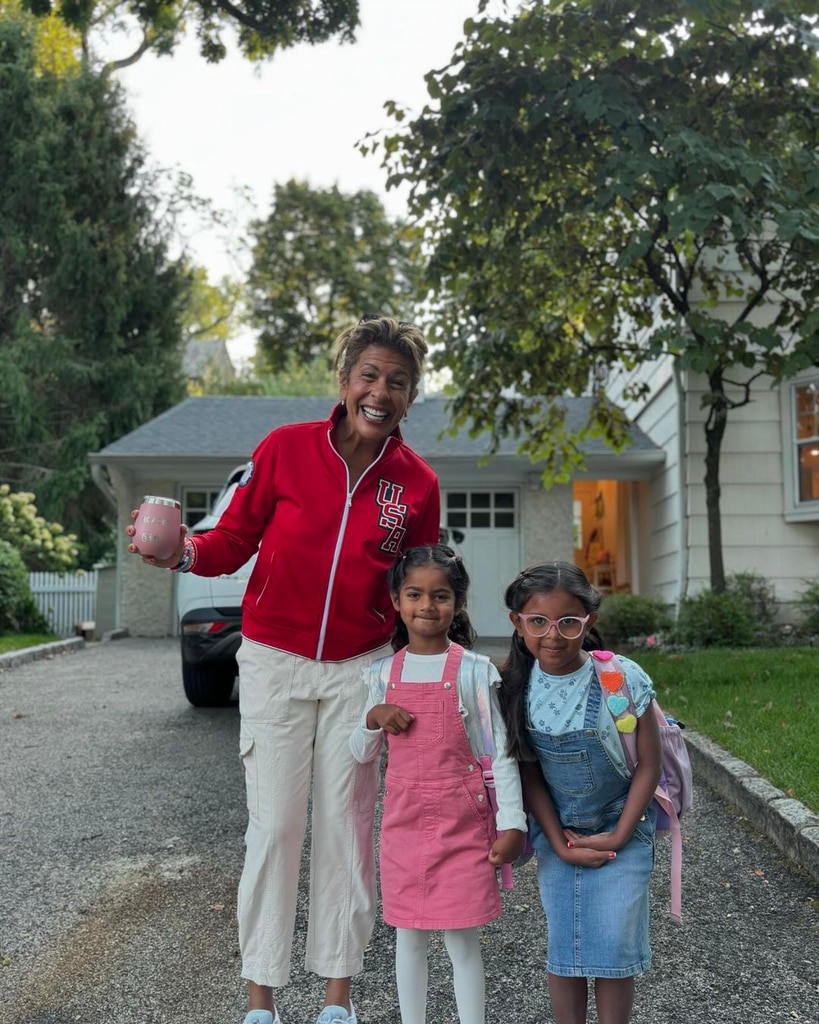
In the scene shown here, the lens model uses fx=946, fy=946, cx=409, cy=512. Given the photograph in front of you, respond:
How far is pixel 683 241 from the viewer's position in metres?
10.2

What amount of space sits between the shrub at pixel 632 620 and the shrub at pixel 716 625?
0.61m

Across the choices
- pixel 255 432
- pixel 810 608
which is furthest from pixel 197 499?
pixel 810 608

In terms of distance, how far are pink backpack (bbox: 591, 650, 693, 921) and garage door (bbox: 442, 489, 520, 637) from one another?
41.9 ft

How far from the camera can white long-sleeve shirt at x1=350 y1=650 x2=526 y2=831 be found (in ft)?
7.18

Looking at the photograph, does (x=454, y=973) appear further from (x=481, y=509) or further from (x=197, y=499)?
(x=197, y=499)

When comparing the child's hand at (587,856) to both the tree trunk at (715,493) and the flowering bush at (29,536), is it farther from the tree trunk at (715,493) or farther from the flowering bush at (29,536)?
the flowering bush at (29,536)

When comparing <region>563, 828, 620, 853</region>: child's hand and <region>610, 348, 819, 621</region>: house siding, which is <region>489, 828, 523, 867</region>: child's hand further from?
Result: <region>610, 348, 819, 621</region>: house siding

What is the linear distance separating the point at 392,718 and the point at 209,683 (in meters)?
5.51

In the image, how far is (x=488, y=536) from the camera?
15.3m

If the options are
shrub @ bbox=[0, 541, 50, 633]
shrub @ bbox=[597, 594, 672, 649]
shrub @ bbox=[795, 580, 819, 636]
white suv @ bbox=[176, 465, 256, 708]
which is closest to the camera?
white suv @ bbox=[176, 465, 256, 708]

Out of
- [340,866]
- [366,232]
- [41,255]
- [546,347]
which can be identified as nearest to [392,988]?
[340,866]

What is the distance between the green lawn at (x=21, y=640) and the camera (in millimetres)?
11859

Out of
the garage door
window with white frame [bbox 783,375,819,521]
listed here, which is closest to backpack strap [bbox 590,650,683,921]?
window with white frame [bbox 783,375,819,521]

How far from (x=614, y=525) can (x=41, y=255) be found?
50.8ft
